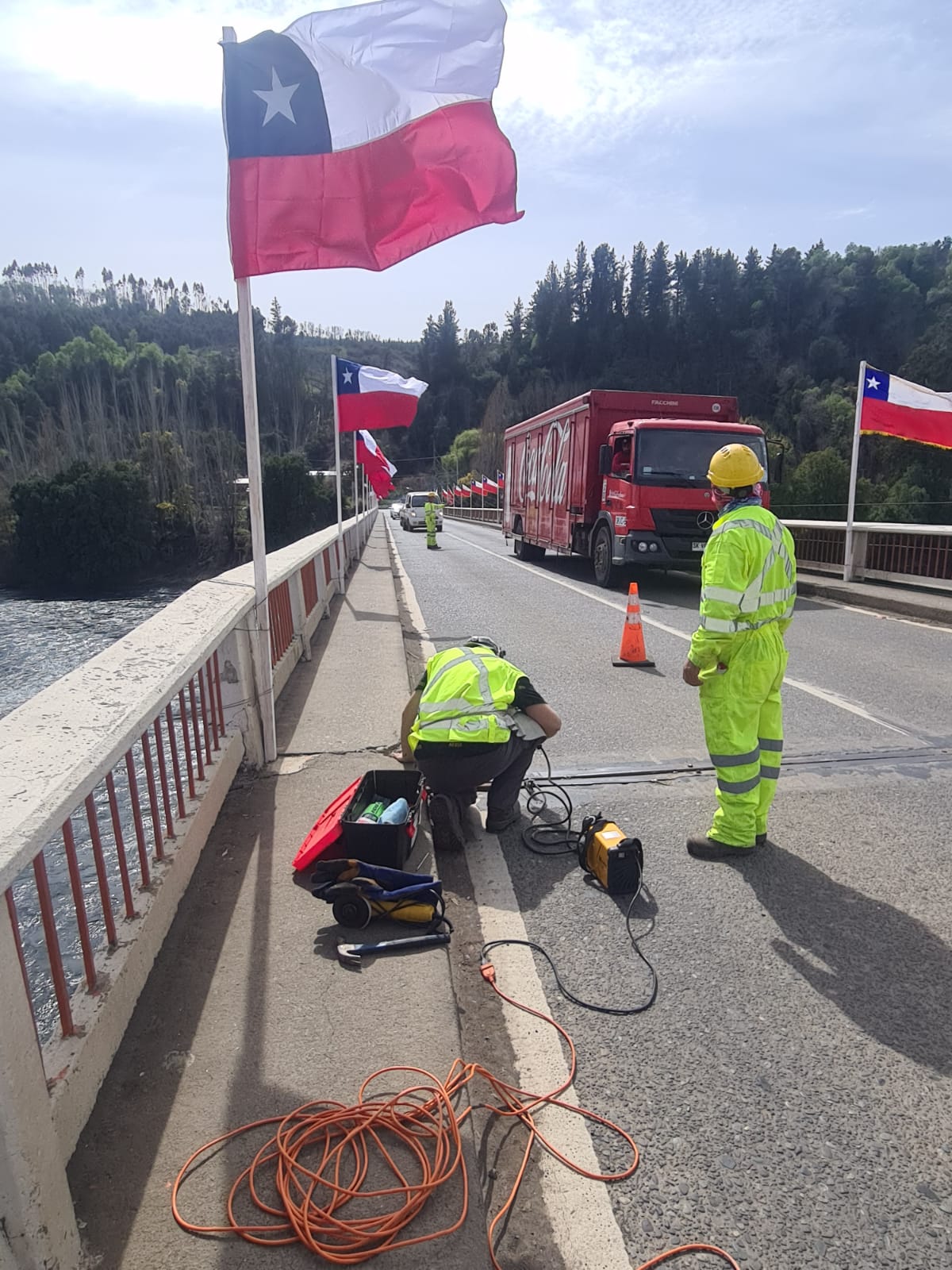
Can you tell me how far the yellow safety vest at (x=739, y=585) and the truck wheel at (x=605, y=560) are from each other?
10537mm

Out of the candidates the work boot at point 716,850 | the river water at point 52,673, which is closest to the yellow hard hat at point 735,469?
the work boot at point 716,850

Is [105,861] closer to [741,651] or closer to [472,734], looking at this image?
[472,734]

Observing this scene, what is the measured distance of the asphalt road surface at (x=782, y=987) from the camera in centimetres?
198

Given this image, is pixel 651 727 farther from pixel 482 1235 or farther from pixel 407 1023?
pixel 482 1235

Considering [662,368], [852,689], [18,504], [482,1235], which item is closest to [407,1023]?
[482,1235]

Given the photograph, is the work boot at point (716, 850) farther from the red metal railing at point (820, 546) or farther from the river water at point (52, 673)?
the red metal railing at point (820, 546)

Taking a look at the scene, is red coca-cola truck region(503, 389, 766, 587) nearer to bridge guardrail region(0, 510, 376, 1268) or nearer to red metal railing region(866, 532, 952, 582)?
red metal railing region(866, 532, 952, 582)

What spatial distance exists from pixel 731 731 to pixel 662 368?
147228mm

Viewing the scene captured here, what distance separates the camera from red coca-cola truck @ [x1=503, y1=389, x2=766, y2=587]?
43.7ft

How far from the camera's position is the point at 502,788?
4203 mm

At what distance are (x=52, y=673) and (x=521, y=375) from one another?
145578 mm

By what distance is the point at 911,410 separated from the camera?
12.6 m

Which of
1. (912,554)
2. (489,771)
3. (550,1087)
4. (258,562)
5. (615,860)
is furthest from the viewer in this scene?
(912,554)

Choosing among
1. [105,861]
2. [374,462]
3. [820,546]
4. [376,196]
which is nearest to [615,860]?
[105,861]
